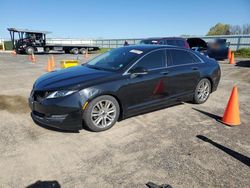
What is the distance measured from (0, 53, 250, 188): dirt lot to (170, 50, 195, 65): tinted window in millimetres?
1214

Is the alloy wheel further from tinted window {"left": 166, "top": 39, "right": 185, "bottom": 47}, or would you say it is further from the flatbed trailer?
the flatbed trailer

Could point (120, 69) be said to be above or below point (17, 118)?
above

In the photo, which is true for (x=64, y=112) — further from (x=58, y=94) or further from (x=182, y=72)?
(x=182, y=72)

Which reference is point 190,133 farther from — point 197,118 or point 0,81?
point 0,81

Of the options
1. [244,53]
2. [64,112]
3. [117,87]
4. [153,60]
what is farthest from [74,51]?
[64,112]

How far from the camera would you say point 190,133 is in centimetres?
434

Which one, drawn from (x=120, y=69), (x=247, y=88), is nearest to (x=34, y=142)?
(x=120, y=69)

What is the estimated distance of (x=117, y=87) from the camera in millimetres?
4398

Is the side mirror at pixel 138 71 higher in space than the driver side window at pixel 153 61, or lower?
lower

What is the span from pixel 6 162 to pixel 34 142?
2.08 ft

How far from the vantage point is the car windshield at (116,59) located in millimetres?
4809

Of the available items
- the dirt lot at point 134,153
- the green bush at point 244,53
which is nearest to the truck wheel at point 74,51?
the green bush at point 244,53

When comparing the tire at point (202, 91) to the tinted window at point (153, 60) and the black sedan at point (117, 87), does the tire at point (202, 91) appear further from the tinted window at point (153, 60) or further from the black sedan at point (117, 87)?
the tinted window at point (153, 60)

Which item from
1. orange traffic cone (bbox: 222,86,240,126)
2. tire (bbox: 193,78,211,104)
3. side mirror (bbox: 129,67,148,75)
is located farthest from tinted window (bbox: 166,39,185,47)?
side mirror (bbox: 129,67,148,75)
